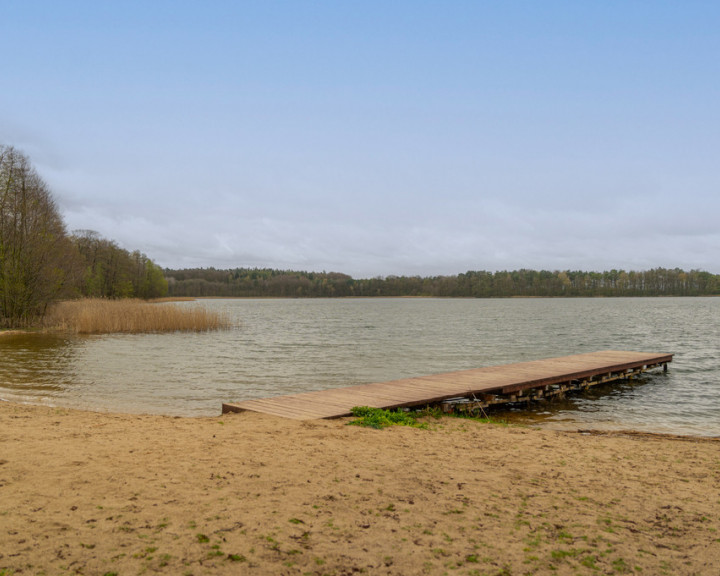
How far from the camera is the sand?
143 inches

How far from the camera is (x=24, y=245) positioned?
28750 millimetres

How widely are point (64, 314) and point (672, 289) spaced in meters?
143

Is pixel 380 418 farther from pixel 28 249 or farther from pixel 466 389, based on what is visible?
pixel 28 249

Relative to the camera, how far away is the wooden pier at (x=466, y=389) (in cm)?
944

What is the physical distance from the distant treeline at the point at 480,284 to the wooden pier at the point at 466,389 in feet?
408

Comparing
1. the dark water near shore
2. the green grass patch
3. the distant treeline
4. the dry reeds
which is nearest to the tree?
the dry reeds

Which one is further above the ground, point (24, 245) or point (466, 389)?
point (24, 245)

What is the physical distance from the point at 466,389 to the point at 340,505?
7.07 metres

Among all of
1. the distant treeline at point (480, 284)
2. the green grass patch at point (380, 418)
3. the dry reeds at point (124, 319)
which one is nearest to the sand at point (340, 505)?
the green grass patch at point (380, 418)

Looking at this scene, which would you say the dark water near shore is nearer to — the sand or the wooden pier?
the wooden pier

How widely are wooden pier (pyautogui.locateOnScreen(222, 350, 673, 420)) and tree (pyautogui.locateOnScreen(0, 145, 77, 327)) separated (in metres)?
24.9

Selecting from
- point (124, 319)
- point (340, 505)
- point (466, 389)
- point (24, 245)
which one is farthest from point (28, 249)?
point (340, 505)

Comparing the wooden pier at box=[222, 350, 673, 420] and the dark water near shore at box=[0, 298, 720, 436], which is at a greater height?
the wooden pier at box=[222, 350, 673, 420]

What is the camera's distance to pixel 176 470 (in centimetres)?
539
